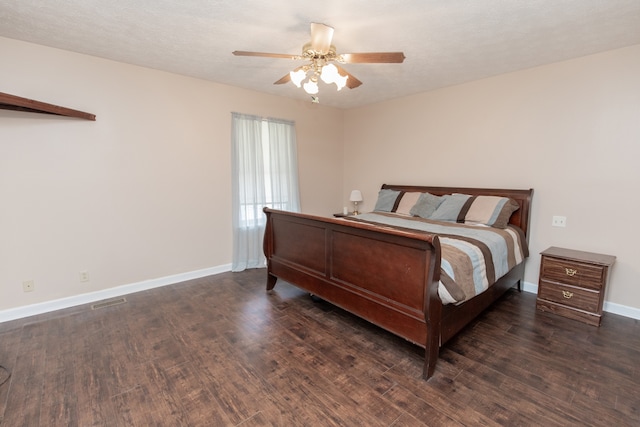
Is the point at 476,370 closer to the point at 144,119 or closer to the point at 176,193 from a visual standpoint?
the point at 176,193

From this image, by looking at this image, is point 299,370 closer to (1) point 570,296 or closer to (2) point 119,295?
(2) point 119,295

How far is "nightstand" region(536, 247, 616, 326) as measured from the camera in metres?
2.65

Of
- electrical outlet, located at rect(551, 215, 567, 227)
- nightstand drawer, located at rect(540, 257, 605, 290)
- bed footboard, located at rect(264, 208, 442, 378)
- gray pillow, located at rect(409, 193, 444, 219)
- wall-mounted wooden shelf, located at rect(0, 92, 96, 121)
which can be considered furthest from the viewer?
gray pillow, located at rect(409, 193, 444, 219)

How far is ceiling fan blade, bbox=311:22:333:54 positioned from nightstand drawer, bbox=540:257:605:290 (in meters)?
2.85

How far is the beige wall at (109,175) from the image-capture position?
8.97 ft

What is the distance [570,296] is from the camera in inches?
110

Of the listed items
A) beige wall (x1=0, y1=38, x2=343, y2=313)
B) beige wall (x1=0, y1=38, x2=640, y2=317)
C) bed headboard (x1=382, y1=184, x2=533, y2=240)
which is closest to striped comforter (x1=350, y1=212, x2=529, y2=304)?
bed headboard (x1=382, y1=184, x2=533, y2=240)

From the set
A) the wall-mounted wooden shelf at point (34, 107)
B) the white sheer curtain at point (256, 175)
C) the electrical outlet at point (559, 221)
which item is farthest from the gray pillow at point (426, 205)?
the wall-mounted wooden shelf at point (34, 107)

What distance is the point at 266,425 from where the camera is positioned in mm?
1642

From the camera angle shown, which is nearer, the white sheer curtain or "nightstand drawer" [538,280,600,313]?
"nightstand drawer" [538,280,600,313]

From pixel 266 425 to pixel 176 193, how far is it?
2861 millimetres

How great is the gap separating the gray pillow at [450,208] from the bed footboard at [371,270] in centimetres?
167

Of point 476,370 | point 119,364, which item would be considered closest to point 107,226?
point 119,364

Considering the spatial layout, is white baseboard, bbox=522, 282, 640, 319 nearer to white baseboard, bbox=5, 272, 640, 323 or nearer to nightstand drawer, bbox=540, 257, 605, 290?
white baseboard, bbox=5, 272, 640, 323
